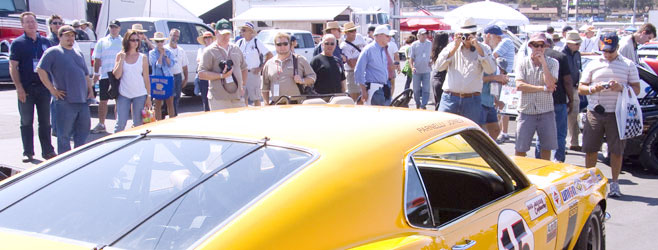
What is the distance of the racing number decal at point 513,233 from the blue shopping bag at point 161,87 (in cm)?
772

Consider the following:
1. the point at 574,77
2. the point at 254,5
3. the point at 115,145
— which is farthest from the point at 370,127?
the point at 254,5

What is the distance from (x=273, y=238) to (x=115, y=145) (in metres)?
1.21

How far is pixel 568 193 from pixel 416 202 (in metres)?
1.57

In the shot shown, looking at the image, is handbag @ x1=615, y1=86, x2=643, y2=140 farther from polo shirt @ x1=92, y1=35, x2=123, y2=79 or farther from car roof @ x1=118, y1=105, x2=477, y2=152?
polo shirt @ x1=92, y1=35, x2=123, y2=79

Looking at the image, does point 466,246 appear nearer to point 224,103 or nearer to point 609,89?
point 609,89

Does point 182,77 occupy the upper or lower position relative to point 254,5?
lower

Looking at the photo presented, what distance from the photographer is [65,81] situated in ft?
24.7

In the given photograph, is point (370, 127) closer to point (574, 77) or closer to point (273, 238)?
point (273, 238)

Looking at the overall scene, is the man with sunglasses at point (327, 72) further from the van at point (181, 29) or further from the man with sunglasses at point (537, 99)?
the van at point (181, 29)

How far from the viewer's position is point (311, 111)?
3.22m

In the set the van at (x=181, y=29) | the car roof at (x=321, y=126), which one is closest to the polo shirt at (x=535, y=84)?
the car roof at (x=321, y=126)

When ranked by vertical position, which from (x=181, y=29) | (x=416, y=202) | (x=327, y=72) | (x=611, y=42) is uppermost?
(x=181, y=29)

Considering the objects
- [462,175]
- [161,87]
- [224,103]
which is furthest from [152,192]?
[161,87]

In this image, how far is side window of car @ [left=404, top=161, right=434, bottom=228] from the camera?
8.59ft
